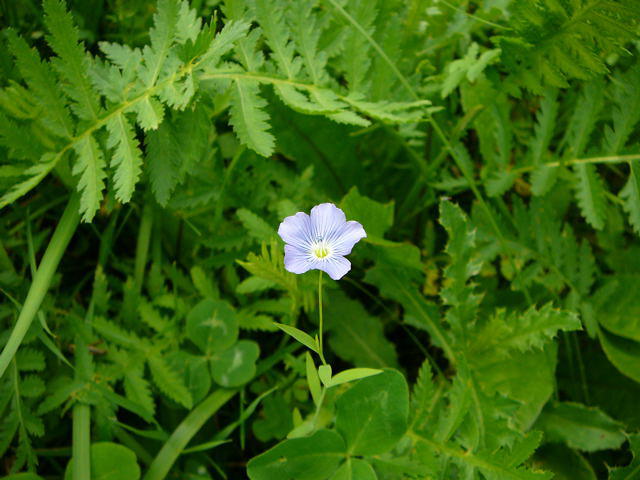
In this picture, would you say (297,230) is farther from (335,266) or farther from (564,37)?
(564,37)

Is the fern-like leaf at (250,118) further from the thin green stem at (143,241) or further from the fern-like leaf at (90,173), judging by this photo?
the thin green stem at (143,241)

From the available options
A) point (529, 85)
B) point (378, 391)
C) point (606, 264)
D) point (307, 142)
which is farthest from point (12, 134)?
point (606, 264)

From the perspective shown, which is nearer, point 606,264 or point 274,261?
point 274,261

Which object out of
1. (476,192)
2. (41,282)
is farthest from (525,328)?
(41,282)

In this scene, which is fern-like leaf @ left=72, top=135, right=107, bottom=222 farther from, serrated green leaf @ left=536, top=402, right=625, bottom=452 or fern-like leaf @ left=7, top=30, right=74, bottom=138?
serrated green leaf @ left=536, top=402, right=625, bottom=452

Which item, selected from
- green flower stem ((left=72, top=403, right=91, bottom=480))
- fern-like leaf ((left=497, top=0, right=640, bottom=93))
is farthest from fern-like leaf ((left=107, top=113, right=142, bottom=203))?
fern-like leaf ((left=497, top=0, right=640, bottom=93))

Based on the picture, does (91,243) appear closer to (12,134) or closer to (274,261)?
(12,134)

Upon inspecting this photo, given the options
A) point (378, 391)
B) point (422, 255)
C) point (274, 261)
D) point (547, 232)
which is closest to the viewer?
point (378, 391)
